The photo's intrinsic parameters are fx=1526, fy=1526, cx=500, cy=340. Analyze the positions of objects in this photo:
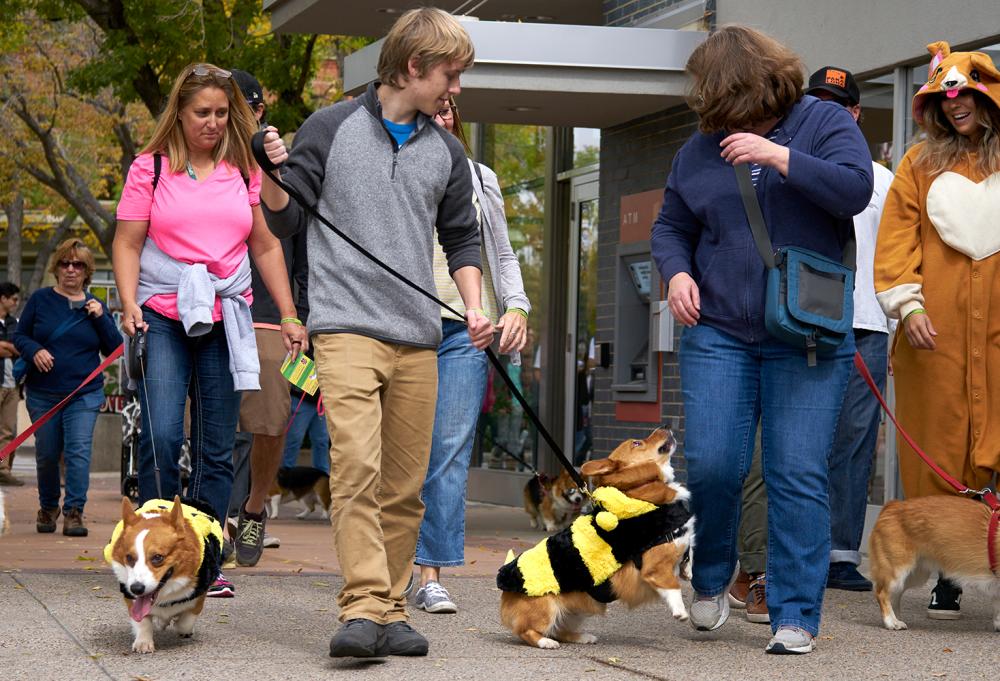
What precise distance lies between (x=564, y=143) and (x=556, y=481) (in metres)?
3.87

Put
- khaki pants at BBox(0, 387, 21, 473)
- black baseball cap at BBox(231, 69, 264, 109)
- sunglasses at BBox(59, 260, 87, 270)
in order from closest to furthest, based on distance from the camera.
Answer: black baseball cap at BBox(231, 69, 264, 109) < sunglasses at BBox(59, 260, 87, 270) < khaki pants at BBox(0, 387, 21, 473)

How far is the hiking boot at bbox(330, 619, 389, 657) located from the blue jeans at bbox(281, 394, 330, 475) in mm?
3789

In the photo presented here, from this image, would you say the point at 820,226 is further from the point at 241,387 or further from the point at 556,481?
the point at 556,481

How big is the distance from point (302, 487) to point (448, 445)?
5603 mm

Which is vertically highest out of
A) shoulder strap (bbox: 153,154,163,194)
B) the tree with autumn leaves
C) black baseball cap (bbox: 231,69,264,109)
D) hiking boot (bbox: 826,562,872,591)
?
the tree with autumn leaves

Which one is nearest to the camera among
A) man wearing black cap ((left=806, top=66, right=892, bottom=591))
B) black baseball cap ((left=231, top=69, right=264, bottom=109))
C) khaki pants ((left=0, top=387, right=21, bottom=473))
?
man wearing black cap ((left=806, top=66, right=892, bottom=591))

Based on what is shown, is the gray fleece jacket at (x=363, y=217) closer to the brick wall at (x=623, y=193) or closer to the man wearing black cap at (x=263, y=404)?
the man wearing black cap at (x=263, y=404)

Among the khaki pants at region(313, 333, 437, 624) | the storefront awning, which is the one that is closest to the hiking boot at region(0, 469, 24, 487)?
the storefront awning

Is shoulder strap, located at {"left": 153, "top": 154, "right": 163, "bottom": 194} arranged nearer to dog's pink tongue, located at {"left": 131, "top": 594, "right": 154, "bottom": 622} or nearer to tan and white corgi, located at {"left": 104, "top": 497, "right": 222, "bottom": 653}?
tan and white corgi, located at {"left": 104, "top": 497, "right": 222, "bottom": 653}

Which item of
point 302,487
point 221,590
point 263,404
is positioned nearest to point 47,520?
point 302,487

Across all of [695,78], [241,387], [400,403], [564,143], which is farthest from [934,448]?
[564,143]

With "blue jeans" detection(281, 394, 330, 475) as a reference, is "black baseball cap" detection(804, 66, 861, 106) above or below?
above

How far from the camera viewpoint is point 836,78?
23.8 ft

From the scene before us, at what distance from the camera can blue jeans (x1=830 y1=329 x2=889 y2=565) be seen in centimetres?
741
